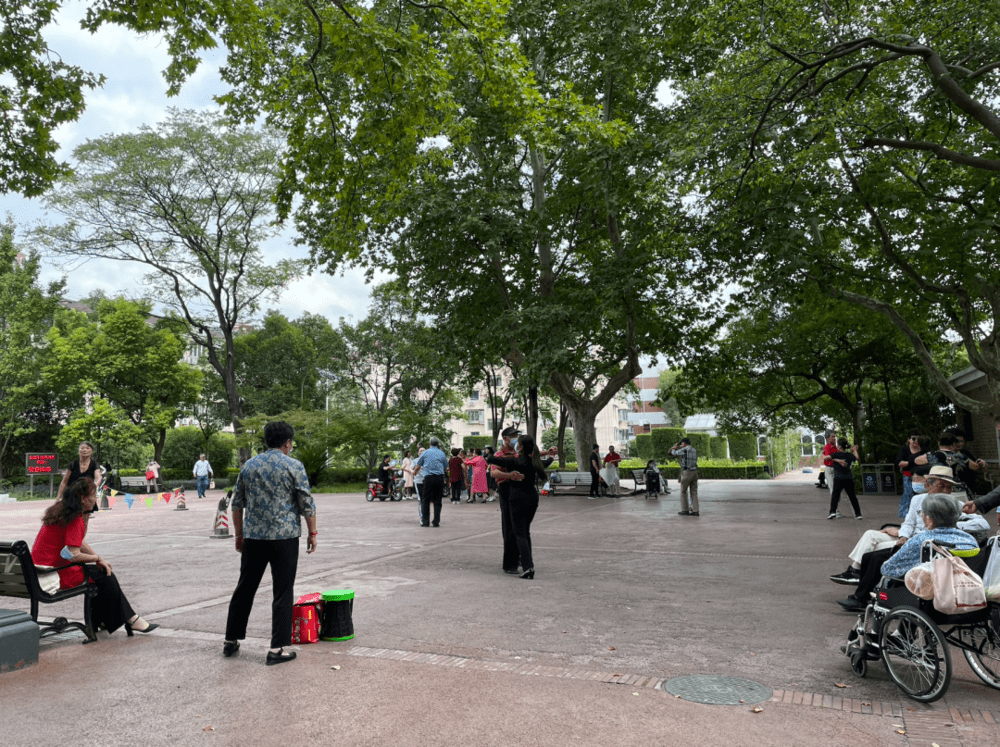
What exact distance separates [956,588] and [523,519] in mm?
5183

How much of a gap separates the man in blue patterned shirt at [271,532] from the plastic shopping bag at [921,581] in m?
4.03

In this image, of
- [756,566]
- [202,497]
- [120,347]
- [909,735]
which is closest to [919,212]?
[756,566]

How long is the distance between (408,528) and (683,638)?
→ 9.70 m

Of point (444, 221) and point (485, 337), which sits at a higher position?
point (444, 221)

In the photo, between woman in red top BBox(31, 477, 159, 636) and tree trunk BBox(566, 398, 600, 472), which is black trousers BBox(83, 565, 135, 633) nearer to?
woman in red top BBox(31, 477, 159, 636)

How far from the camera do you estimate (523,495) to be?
28.9 feet

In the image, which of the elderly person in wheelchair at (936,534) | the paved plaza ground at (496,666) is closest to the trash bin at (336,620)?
the paved plaza ground at (496,666)

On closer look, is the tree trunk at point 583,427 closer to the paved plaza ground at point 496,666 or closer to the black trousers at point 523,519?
the paved plaza ground at point 496,666

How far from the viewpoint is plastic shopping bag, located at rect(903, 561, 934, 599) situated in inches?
175

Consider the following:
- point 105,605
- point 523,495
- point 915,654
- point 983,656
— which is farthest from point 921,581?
point 105,605

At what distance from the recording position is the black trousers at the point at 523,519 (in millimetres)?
8781

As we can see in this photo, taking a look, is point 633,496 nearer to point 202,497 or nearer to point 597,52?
point 597,52

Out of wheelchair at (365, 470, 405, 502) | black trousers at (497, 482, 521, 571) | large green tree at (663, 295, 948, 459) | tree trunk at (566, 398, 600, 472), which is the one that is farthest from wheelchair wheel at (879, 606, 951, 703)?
tree trunk at (566, 398, 600, 472)

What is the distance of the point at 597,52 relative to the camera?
20609 mm
